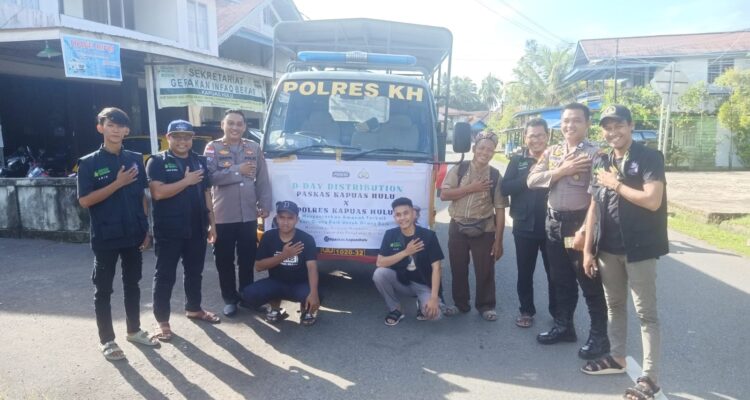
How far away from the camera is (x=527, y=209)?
4.37m

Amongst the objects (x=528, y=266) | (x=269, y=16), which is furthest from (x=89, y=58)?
(x=269, y=16)

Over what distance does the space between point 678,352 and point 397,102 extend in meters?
3.26

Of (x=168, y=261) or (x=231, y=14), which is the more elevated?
(x=231, y=14)

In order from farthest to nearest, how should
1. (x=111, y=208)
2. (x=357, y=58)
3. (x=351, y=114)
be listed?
(x=357, y=58) < (x=351, y=114) < (x=111, y=208)

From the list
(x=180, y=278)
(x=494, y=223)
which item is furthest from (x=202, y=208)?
(x=494, y=223)

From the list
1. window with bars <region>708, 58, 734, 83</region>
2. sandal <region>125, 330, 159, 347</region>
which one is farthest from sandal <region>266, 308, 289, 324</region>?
window with bars <region>708, 58, 734, 83</region>

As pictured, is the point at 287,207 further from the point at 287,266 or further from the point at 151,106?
the point at 151,106

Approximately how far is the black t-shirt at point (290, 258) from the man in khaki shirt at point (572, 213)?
75.6 inches

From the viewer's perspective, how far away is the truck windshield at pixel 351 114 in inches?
203

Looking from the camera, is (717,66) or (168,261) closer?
(168,261)

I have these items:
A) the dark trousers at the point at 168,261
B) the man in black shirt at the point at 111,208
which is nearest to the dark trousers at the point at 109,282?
the man in black shirt at the point at 111,208

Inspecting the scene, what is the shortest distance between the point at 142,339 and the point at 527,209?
3.24m

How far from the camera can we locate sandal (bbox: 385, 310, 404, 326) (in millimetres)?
4594

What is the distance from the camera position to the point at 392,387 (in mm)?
3457
